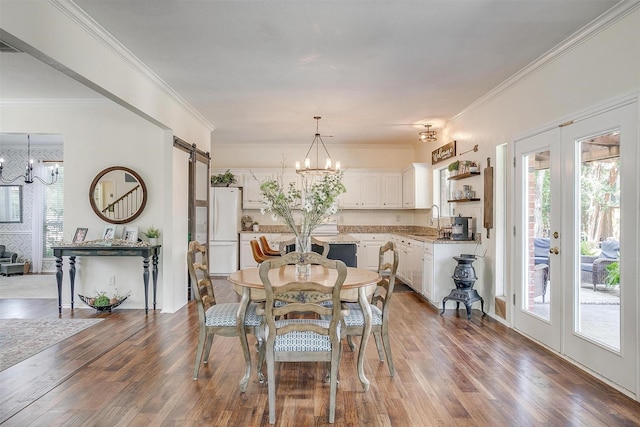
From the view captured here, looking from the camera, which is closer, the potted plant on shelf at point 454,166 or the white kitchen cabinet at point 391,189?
the potted plant on shelf at point 454,166

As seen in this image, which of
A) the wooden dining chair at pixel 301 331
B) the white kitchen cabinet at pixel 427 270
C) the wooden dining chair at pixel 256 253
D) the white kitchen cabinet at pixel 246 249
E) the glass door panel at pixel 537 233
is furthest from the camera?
the white kitchen cabinet at pixel 246 249

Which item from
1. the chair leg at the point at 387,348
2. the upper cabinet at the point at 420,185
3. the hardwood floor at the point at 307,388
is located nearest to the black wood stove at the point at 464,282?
the hardwood floor at the point at 307,388

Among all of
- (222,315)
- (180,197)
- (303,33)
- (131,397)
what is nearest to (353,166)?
(180,197)

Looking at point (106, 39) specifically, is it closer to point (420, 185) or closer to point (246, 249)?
point (246, 249)

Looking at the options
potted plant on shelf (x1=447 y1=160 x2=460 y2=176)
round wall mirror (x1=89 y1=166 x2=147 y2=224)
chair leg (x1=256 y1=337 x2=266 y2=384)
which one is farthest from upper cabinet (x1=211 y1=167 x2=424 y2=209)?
chair leg (x1=256 y1=337 x2=266 y2=384)

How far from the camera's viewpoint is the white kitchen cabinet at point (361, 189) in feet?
28.2

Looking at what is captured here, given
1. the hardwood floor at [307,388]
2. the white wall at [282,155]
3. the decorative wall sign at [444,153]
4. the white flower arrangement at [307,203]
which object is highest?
the white wall at [282,155]

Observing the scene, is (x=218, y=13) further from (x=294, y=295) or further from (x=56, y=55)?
(x=294, y=295)

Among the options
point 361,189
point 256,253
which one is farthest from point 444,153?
point 256,253

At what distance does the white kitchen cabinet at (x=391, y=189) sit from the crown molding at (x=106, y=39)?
4808mm

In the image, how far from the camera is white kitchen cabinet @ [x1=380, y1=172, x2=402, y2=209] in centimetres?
859

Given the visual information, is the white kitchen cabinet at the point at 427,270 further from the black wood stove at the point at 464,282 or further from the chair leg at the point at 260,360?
the chair leg at the point at 260,360

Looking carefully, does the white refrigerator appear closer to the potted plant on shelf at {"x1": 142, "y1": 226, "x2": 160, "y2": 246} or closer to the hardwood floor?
the potted plant on shelf at {"x1": 142, "y1": 226, "x2": 160, "y2": 246}

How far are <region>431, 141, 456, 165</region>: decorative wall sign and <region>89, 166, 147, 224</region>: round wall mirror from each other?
14.5 feet
